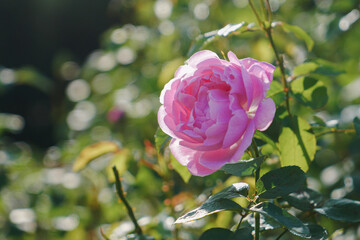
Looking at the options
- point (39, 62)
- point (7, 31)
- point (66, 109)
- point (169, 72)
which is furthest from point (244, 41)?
point (7, 31)

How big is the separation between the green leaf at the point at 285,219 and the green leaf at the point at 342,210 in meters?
0.15

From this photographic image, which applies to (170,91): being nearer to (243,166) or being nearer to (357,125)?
(243,166)

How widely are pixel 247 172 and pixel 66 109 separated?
7.61ft

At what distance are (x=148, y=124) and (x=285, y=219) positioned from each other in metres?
1.14

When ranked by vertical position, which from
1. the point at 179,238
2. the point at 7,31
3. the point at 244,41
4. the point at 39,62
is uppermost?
the point at 7,31

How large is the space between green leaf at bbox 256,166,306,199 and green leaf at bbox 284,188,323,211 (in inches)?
4.0

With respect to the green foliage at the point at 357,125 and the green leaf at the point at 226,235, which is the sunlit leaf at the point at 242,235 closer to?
the green leaf at the point at 226,235

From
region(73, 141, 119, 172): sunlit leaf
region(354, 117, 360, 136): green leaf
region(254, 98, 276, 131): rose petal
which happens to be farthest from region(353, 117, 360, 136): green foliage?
region(73, 141, 119, 172): sunlit leaf

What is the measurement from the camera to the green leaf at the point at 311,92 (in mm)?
696

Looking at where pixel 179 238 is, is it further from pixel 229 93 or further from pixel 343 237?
pixel 229 93

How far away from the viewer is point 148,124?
158cm

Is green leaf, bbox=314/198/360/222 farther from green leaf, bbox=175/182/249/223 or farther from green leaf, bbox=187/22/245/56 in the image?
green leaf, bbox=187/22/245/56

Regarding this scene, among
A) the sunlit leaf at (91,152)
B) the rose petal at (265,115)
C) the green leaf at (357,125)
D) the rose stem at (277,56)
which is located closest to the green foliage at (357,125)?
the green leaf at (357,125)

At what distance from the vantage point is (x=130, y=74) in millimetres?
2092
